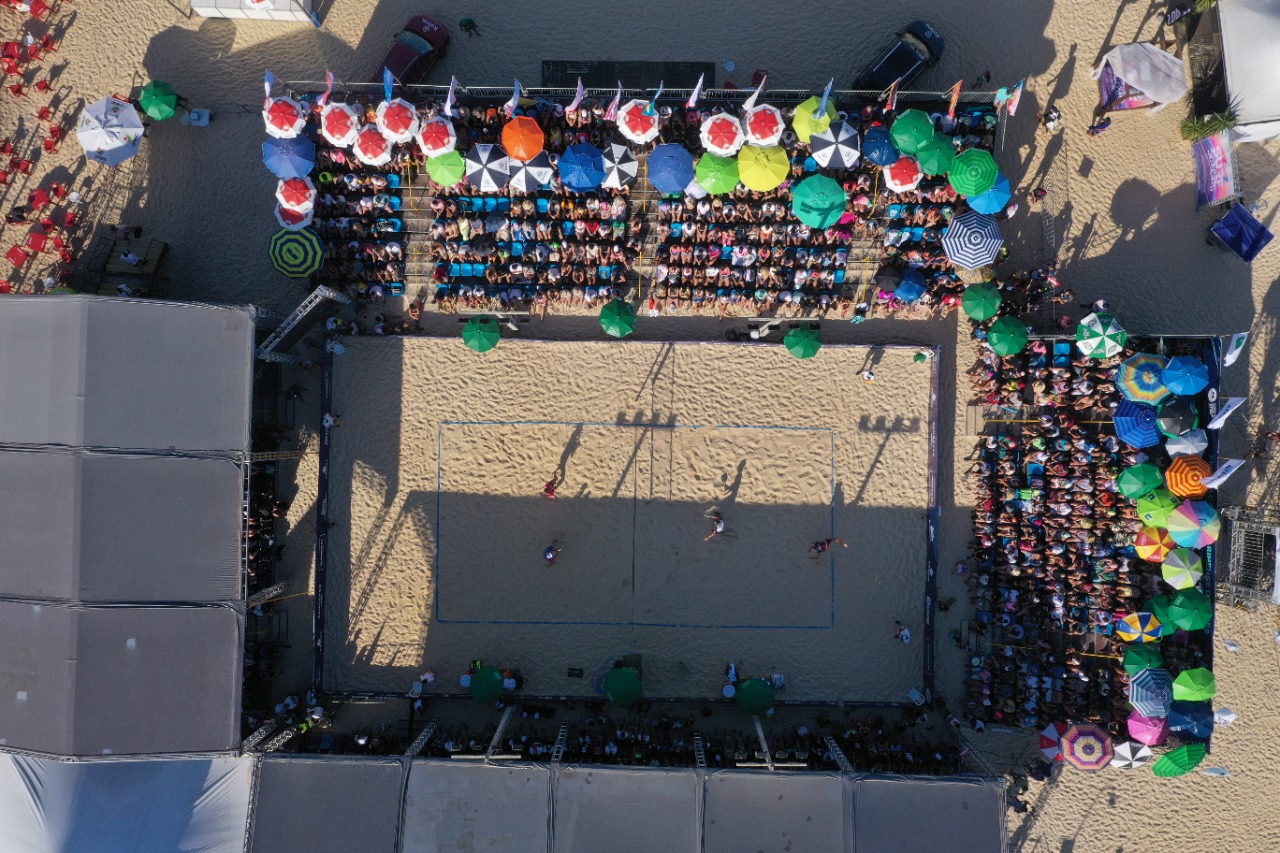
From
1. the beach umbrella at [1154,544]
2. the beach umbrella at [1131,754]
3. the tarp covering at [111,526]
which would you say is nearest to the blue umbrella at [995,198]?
the beach umbrella at [1154,544]

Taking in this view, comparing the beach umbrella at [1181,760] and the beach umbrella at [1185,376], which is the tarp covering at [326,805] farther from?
the beach umbrella at [1185,376]

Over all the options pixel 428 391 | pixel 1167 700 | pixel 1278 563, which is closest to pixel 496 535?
pixel 428 391

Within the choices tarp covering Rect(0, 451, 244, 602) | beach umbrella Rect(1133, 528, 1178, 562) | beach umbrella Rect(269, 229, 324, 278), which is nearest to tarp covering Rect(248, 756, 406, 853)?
tarp covering Rect(0, 451, 244, 602)

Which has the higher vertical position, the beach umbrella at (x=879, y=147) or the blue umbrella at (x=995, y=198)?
the beach umbrella at (x=879, y=147)

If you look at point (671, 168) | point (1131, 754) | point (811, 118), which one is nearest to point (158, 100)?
point (671, 168)

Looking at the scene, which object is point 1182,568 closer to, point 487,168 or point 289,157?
point 487,168

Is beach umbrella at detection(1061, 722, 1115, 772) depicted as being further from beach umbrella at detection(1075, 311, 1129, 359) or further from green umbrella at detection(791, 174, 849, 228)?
green umbrella at detection(791, 174, 849, 228)

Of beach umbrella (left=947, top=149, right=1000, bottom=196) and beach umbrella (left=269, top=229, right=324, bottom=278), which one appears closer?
beach umbrella (left=947, top=149, right=1000, bottom=196)
